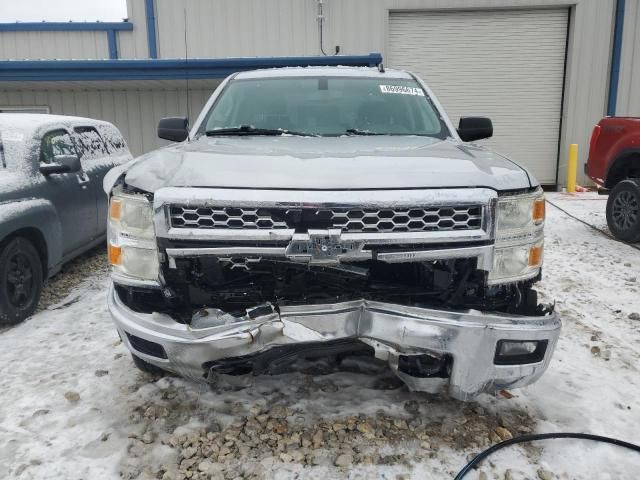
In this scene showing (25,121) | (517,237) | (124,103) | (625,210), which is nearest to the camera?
(517,237)

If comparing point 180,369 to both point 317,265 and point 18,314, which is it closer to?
point 317,265

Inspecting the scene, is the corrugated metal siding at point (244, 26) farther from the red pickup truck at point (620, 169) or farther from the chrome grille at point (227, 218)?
the chrome grille at point (227, 218)

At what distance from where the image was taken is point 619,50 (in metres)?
12.3

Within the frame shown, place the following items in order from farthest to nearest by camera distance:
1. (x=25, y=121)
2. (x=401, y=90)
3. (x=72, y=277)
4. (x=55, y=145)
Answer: (x=72, y=277) → (x=55, y=145) → (x=25, y=121) → (x=401, y=90)

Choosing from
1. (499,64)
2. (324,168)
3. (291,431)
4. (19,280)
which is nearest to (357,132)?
(324,168)

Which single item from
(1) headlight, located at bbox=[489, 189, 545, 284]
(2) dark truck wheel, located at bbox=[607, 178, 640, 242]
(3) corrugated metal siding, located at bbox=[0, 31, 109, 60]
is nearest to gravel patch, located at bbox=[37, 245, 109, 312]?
(1) headlight, located at bbox=[489, 189, 545, 284]

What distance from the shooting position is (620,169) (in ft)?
22.9

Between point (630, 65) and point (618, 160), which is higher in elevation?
point (630, 65)

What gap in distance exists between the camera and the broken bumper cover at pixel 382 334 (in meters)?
2.19

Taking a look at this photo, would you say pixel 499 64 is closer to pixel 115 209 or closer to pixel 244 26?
pixel 244 26

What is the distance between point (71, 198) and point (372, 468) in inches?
153

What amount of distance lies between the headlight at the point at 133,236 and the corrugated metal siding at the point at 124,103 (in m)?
10.6

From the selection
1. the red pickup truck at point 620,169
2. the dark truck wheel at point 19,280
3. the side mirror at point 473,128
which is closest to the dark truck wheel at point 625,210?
the red pickup truck at point 620,169

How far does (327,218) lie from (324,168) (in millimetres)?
257
